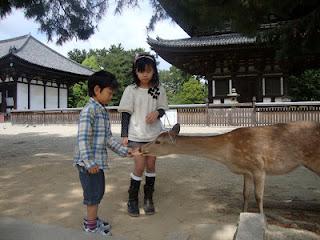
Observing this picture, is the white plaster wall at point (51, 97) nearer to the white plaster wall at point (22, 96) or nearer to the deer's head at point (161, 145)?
the white plaster wall at point (22, 96)

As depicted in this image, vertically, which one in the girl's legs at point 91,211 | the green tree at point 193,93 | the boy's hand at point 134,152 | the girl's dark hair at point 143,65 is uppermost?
the green tree at point 193,93

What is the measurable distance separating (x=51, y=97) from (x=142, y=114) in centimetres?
2468

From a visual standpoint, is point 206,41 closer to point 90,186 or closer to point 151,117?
point 151,117

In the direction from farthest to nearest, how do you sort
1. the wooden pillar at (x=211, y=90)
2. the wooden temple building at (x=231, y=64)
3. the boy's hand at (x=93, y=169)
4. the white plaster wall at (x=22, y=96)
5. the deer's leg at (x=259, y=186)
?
the white plaster wall at (x=22, y=96), the wooden pillar at (x=211, y=90), the wooden temple building at (x=231, y=64), the deer's leg at (x=259, y=186), the boy's hand at (x=93, y=169)

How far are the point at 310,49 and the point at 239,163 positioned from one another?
3051 millimetres

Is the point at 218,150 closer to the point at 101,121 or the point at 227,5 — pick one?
the point at 101,121

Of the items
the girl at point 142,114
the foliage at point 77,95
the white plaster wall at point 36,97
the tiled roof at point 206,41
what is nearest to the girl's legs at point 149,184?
the girl at point 142,114

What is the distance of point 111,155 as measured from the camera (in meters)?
8.21

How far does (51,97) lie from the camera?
27000 millimetres

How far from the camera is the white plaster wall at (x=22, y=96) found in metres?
23.8

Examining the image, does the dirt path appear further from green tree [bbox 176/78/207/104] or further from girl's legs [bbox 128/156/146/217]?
green tree [bbox 176/78/207/104]

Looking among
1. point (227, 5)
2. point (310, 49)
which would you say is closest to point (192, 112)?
point (310, 49)

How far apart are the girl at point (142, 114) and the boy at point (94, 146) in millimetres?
458

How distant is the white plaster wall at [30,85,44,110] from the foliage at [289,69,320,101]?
57.0 feet
